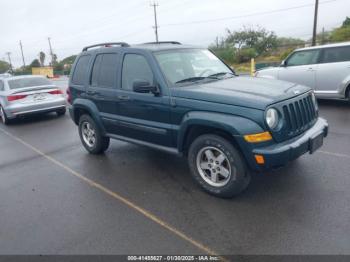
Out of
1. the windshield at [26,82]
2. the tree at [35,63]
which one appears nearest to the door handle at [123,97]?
the windshield at [26,82]

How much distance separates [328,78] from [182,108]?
625 centimetres

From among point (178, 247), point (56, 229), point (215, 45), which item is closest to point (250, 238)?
point (178, 247)

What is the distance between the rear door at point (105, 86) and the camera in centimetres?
504

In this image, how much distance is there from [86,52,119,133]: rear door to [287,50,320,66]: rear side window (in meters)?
6.35

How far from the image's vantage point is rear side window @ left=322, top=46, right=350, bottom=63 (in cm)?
825

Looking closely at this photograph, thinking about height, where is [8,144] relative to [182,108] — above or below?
below

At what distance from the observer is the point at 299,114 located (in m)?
3.83

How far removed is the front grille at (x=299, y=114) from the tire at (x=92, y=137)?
3.38 metres

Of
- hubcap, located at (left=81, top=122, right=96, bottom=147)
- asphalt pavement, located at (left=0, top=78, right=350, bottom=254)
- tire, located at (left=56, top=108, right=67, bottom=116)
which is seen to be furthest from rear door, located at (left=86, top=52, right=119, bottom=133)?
tire, located at (left=56, top=108, right=67, bottom=116)

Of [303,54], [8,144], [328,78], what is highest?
[303,54]

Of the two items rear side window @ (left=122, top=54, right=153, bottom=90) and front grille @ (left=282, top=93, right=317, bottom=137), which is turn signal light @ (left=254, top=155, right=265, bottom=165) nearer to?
front grille @ (left=282, top=93, right=317, bottom=137)

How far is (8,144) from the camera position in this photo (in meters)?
7.60

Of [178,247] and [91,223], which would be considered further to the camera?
[91,223]

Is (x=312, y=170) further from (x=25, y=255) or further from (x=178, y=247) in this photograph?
(x=25, y=255)
